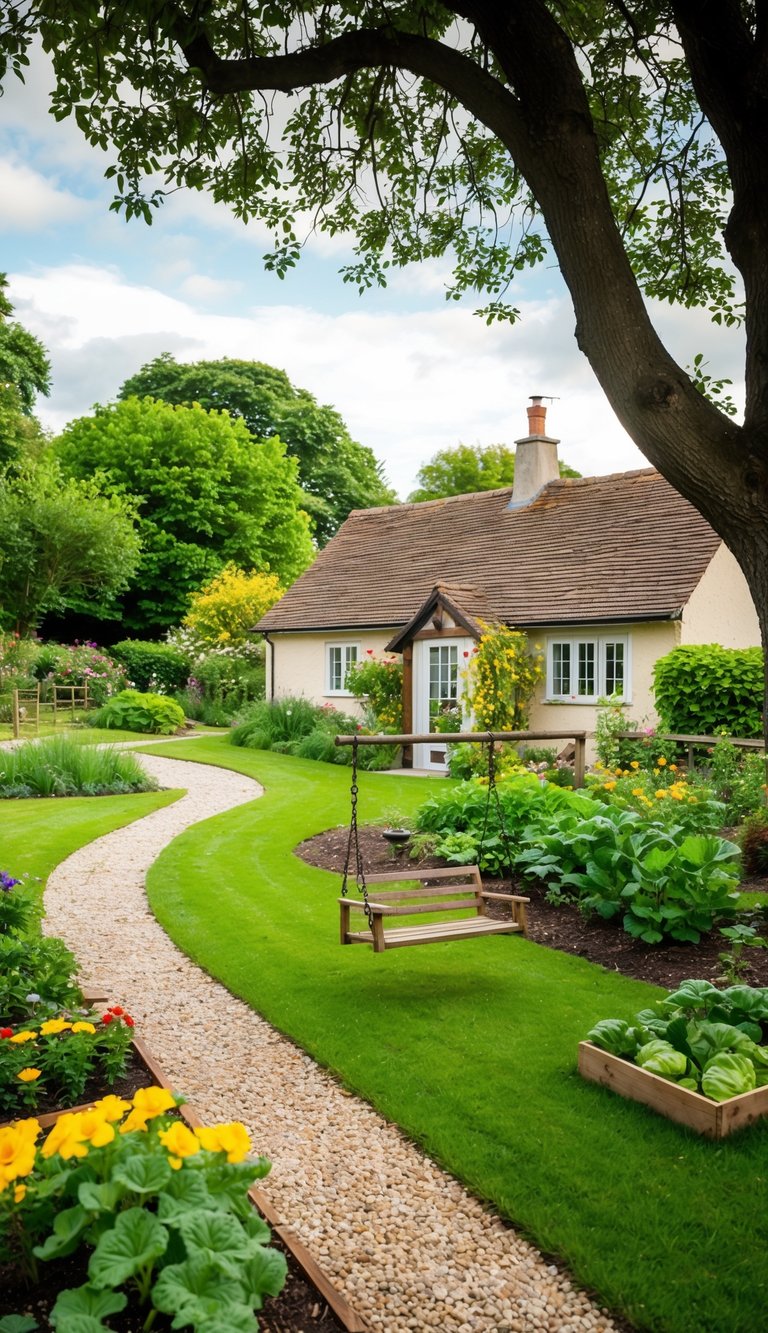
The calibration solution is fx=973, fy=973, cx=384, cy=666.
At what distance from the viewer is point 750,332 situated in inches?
210

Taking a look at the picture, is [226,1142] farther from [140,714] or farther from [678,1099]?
[140,714]

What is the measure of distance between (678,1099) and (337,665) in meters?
20.4

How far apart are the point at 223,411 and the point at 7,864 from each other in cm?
3440

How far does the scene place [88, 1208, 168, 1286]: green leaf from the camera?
7.90 feet

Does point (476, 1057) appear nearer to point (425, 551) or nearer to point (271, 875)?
point (271, 875)

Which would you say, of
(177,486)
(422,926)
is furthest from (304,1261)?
(177,486)

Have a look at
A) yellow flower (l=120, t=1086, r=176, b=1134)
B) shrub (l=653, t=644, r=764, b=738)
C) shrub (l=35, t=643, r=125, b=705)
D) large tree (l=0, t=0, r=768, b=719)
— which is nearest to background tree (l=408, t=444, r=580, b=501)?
shrub (l=35, t=643, r=125, b=705)

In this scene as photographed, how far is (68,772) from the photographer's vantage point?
16.5 metres

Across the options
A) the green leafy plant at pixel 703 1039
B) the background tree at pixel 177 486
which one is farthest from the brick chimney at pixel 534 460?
the green leafy plant at pixel 703 1039

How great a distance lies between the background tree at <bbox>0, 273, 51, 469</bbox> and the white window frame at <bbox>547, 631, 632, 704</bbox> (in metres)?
19.8

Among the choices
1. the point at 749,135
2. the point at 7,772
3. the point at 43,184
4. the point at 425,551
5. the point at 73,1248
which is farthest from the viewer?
the point at 425,551

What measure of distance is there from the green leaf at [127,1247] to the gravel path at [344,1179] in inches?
46.8

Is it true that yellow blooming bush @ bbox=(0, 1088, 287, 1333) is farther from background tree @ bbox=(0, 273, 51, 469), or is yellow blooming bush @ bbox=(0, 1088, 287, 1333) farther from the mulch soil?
background tree @ bbox=(0, 273, 51, 469)

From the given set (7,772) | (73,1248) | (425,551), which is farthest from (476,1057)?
(425,551)
